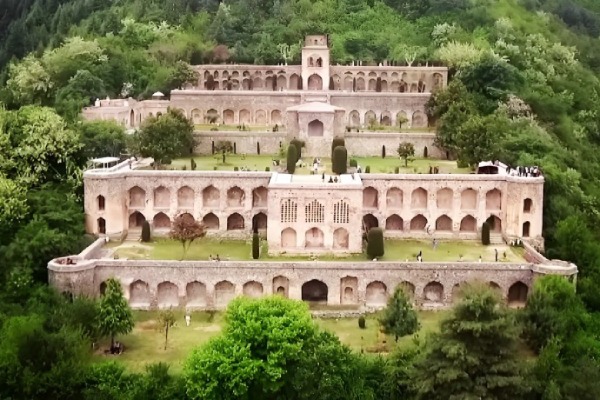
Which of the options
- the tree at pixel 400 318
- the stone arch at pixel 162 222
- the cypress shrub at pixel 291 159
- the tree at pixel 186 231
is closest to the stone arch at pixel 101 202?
the stone arch at pixel 162 222

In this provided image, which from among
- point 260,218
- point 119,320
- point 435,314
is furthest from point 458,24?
point 119,320

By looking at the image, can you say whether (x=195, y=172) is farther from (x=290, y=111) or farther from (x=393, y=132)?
(x=393, y=132)

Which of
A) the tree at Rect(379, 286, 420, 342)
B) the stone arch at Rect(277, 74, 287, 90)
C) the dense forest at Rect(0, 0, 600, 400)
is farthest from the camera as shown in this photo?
the stone arch at Rect(277, 74, 287, 90)

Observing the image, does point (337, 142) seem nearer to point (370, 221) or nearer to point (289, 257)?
point (370, 221)

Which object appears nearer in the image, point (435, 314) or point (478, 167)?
point (435, 314)

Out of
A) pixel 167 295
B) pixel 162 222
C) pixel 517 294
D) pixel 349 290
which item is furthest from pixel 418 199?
pixel 167 295

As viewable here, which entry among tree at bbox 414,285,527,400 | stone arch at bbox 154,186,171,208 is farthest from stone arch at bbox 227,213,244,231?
tree at bbox 414,285,527,400

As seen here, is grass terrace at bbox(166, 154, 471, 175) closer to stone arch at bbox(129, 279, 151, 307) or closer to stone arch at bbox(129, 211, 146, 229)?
stone arch at bbox(129, 211, 146, 229)
